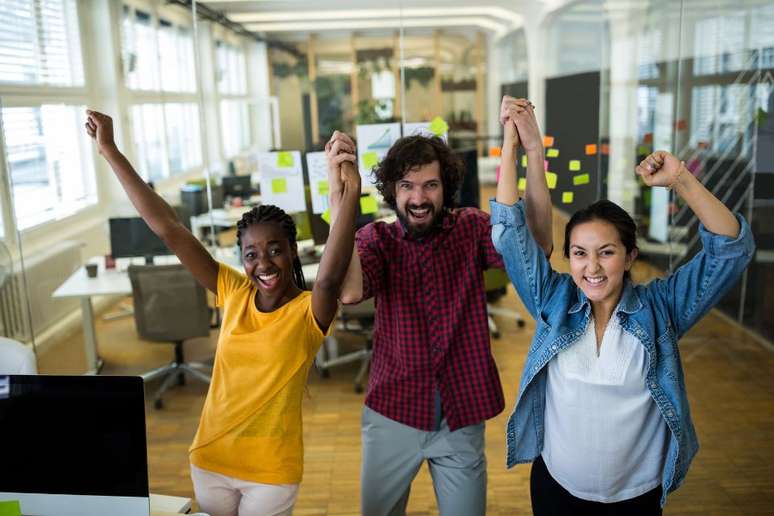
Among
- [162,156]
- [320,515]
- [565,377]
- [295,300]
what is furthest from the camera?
[162,156]

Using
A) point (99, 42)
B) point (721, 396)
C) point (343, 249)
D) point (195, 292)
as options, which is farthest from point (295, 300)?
point (99, 42)

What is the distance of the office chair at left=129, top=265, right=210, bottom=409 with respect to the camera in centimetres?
451

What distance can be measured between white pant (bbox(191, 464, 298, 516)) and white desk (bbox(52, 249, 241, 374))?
121 inches

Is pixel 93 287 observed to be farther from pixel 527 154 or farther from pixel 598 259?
pixel 598 259

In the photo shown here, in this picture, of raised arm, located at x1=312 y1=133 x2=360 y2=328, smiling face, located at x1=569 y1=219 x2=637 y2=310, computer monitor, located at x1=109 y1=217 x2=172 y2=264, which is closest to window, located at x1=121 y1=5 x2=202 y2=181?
computer monitor, located at x1=109 y1=217 x2=172 y2=264

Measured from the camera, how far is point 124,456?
4.86ft

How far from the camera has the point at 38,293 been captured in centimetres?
471

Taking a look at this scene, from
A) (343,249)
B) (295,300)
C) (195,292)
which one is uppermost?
(343,249)

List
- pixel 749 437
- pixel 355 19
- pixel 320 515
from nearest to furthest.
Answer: pixel 320 515, pixel 749 437, pixel 355 19

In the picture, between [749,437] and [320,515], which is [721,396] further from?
[320,515]

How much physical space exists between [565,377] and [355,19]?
3930 millimetres

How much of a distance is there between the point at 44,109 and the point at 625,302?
5258 millimetres

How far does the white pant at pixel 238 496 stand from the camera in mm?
1812

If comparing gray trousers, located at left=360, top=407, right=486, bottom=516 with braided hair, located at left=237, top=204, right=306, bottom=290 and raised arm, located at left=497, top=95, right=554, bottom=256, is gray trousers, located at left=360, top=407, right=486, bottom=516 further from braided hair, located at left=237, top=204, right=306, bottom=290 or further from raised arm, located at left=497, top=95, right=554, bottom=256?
raised arm, located at left=497, top=95, right=554, bottom=256
